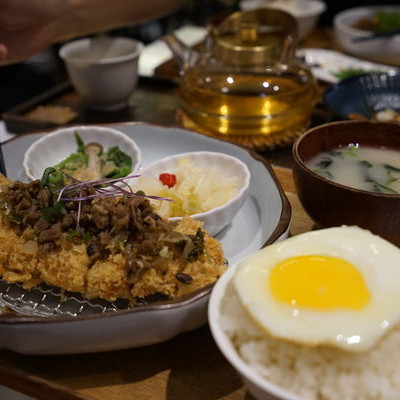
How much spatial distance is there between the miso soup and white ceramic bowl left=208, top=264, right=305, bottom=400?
80cm

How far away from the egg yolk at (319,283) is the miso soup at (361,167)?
700 mm

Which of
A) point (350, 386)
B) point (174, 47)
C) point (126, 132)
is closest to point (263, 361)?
point (350, 386)

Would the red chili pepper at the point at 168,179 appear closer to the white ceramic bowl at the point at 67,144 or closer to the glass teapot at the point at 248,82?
the white ceramic bowl at the point at 67,144

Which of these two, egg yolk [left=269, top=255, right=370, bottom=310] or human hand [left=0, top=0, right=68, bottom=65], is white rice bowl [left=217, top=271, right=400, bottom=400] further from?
human hand [left=0, top=0, right=68, bottom=65]

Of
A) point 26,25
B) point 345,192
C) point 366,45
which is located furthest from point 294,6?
point 345,192

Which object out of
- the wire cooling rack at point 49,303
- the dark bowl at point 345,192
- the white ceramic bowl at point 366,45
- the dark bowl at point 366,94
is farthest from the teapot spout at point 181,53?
the wire cooling rack at point 49,303

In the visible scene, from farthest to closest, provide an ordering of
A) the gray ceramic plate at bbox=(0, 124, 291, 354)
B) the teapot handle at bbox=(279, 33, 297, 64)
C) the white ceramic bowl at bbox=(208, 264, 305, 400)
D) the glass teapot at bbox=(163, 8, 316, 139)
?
1. the teapot handle at bbox=(279, 33, 297, 64)
2. the glass teapot at bbox=(163, 8, 316, 139)
3. the gray ceramic plate at bbox=(0, 124, 291, 354)
4. the white ceramic bowl at bbox=(208, 264, 305, 400)

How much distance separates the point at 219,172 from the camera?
2.25 m

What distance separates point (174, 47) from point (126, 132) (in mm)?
951

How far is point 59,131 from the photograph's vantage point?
2596mm

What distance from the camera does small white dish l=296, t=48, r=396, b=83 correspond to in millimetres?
3676

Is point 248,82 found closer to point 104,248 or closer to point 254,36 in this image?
point 254,36

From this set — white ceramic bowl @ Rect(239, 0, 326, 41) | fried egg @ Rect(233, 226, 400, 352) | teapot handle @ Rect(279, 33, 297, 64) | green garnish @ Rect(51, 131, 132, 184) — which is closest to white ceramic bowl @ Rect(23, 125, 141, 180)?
green garnish @ Rect(51, 131, 132, 184)

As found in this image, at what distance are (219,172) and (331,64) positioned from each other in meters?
2.10
